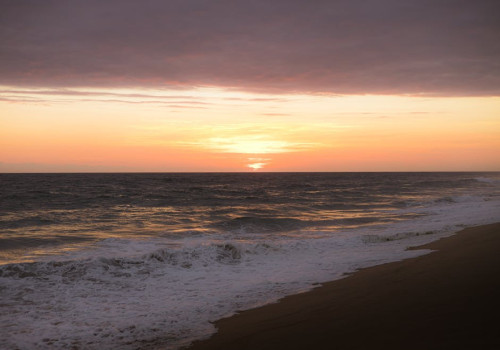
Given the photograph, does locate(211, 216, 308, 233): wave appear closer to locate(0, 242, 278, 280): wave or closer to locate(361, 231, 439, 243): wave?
locate(361, 231, 439, 243): wave

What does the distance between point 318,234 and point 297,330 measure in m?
11.8

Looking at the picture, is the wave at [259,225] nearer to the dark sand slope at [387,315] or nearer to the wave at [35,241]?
the wave at [35,241]

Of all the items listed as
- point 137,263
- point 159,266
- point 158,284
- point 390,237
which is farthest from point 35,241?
point 390,237

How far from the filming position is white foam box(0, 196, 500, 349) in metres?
6.46

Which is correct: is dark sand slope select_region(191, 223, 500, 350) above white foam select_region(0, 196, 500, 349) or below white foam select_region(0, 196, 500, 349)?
above

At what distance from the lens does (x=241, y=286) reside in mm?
9297

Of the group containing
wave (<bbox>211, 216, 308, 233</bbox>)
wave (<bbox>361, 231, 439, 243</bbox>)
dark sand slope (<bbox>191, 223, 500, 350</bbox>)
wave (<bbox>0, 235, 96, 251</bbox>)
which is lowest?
wave (<bbox>211, 216, 308, 233</bbox>)

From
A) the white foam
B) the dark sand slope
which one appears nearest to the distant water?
the white foam

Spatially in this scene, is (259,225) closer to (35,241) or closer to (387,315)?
(35,241)

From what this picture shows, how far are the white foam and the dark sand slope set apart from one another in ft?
2.52

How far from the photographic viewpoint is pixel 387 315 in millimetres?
6172

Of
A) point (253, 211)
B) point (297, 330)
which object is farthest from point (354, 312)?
point (253, 211)

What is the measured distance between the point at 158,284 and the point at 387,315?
5737mm

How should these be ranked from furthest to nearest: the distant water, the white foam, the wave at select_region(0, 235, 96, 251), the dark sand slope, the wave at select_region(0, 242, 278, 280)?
the wave at select_region(0, 235, 96, 251), the wave at select_region(0, 242, 278, 280), the distant water, the white foam, the dark sand slope
